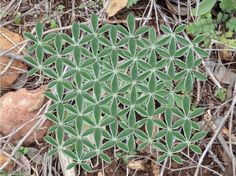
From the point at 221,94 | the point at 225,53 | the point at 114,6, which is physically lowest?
the point at 221,94

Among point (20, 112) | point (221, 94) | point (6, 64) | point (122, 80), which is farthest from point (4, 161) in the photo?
point (221, 94)

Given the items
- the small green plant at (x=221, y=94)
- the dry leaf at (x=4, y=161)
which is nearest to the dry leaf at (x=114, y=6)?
the small green plant at (x=221, y=94)

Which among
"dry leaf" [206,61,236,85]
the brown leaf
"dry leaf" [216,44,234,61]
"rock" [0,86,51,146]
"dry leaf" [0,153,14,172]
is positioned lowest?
"dry leaf" [0,153,14,172]

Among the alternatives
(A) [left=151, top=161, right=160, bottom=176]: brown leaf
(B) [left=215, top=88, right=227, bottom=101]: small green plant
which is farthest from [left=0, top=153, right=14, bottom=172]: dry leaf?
(B) [left=215, top=88, right=227, bottom=101]: small green plant

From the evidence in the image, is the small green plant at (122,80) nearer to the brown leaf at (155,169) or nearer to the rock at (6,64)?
the brown leaf at (155,169)

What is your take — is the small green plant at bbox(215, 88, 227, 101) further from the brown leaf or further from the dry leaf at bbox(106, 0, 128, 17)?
the dry leaf at bbox(106, 0, 128, 17)

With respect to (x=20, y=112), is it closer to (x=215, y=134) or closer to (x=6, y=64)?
(x=6, y=64)

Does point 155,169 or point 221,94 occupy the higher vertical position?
point 221,94

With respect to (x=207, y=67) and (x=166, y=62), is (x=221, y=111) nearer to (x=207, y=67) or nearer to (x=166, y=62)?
(x=207, y=67)
